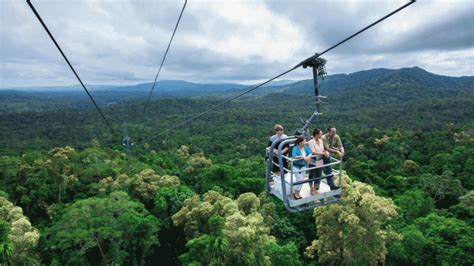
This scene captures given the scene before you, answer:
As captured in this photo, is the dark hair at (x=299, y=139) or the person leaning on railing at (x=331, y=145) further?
the person leaning on railing at (x=331, y=145)

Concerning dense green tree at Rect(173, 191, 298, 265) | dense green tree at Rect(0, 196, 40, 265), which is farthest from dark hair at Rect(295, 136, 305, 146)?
dense green tree at Rect(0, 196, 40, 265)

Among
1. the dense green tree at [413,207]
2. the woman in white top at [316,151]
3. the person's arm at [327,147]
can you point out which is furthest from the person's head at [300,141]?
the dense green tree at [413,207]

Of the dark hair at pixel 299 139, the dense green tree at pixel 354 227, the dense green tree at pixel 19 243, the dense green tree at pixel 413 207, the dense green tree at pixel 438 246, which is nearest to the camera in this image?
the dark hair at pixel 299 139

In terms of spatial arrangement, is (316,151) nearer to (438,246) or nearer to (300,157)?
(300,157)

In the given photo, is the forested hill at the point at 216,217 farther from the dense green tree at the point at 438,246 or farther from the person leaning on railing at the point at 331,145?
the person leaning on railing at the point at 331,145

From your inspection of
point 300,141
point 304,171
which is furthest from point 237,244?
point 300,141

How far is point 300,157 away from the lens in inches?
260

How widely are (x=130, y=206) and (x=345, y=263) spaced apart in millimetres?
13977

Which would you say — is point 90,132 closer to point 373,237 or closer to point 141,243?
point 141,243

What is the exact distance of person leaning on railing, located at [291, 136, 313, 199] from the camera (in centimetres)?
666

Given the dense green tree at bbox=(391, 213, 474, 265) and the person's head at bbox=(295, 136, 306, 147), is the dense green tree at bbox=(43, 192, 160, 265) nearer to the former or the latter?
the person's head at bbox=(295, 136, 306, 147)

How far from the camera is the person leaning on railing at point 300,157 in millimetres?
6664

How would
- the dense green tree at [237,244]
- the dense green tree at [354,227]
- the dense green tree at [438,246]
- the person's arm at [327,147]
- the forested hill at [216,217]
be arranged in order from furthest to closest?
the dense green tree at [438,246] < the forested hill at [216,217] < the dense green tree at [354,227] < the dense green tree at [237,244] < the person's arm at [327,147]

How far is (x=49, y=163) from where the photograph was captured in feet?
93.5
